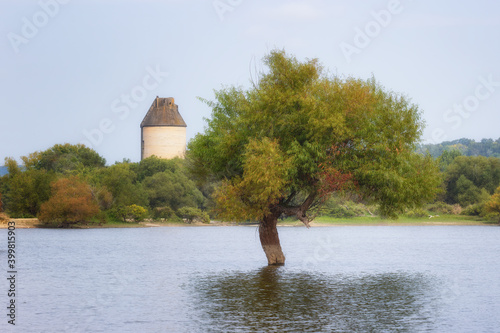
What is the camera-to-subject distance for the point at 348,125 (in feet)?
107

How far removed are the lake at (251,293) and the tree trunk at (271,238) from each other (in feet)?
2.45

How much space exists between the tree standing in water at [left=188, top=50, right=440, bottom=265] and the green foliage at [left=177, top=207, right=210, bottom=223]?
63105mm

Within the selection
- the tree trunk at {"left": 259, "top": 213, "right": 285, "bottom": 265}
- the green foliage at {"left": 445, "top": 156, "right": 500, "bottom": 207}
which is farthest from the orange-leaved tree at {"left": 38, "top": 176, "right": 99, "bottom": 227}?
the green foliage at {"left": 445, "top": 156, "right": 500, "bottom": 207}

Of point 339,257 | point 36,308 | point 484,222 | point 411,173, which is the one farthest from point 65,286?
point 484,222

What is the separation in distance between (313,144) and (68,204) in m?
56.2

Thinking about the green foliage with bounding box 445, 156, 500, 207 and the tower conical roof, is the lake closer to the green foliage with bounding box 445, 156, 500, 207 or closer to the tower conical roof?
the green foliage with bounding box 445, 156, 500, 207

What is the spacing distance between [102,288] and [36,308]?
5.59 meters

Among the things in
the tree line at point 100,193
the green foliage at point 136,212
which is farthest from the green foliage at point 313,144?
the green foliage at point 136,212

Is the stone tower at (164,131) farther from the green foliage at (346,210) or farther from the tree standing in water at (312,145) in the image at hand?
the tree standing in water at (312,145)

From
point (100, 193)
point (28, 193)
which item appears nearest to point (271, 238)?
point (100, 193)

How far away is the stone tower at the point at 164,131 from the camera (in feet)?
402

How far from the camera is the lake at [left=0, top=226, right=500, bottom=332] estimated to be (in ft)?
67.5

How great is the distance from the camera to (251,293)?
87.0 ft

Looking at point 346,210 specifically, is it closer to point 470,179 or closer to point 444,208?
point 444,208
